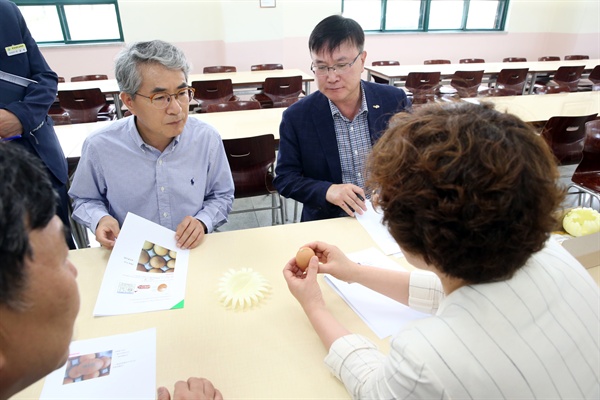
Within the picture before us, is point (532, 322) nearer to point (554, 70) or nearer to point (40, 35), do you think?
point (554, 70)

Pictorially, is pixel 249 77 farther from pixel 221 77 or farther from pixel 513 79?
pixel 513 79

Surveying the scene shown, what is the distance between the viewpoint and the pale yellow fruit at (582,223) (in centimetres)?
138

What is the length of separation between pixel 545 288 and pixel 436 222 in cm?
24

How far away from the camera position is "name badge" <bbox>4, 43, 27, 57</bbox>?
5.65 ft

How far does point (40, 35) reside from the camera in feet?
21.3

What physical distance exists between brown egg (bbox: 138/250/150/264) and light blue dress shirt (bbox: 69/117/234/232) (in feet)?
1.00

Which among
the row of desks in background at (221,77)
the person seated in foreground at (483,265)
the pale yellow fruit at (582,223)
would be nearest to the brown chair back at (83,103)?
the row of desks in background at (221,77)

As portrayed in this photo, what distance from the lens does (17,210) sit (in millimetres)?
425

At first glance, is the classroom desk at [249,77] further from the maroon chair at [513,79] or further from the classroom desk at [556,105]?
the maroon chair at [513,79]

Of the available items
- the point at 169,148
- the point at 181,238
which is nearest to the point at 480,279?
the point at 181,238

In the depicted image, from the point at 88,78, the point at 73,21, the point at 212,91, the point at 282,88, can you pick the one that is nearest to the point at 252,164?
the point at 212,91

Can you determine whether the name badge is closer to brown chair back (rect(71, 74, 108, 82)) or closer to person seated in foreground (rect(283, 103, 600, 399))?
person seated in foreground (rect(283, 103, 600, 399))

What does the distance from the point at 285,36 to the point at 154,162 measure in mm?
6389

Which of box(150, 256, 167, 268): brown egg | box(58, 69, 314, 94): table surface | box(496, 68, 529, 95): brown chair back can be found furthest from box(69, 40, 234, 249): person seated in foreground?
box(496, 68, 529, 95): brown chair back
